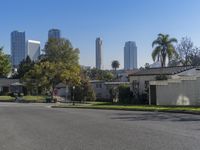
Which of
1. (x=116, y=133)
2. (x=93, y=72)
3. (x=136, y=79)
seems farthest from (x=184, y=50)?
(x=116, y=133)

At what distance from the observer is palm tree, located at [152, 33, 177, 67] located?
273ft

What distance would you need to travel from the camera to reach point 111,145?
14047 millimetres

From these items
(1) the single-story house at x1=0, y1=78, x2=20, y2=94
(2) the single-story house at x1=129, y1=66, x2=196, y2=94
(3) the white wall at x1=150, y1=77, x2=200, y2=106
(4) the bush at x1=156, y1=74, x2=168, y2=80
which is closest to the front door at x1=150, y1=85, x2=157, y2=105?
(4) the bush at x1=156, y1=74, x2=168, y2=80

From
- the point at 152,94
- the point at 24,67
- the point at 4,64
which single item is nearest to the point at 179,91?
the point at 152,94

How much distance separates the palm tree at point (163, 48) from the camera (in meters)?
83.3

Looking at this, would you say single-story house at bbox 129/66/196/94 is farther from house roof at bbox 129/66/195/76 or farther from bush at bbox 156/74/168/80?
bush at bbox 156/74/168/80

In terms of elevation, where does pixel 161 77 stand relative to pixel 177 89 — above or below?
above

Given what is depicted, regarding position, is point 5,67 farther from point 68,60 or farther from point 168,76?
point 168,76

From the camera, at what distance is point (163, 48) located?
84.5 metres

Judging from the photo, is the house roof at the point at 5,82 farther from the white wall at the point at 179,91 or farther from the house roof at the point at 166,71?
the white wall at the point at 179,91

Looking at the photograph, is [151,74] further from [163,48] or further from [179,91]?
[163,48]

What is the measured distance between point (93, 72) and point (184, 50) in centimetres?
6113

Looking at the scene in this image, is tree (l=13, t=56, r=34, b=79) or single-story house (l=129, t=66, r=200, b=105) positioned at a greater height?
tree (l=13, t=56, r=34, b=79)

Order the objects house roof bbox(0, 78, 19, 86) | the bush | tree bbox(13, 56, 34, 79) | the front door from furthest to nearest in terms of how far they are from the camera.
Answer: tree bbox(13, 56, 34, 79), house roof bbox(0, 78, 19, 86), the bush, the front door
